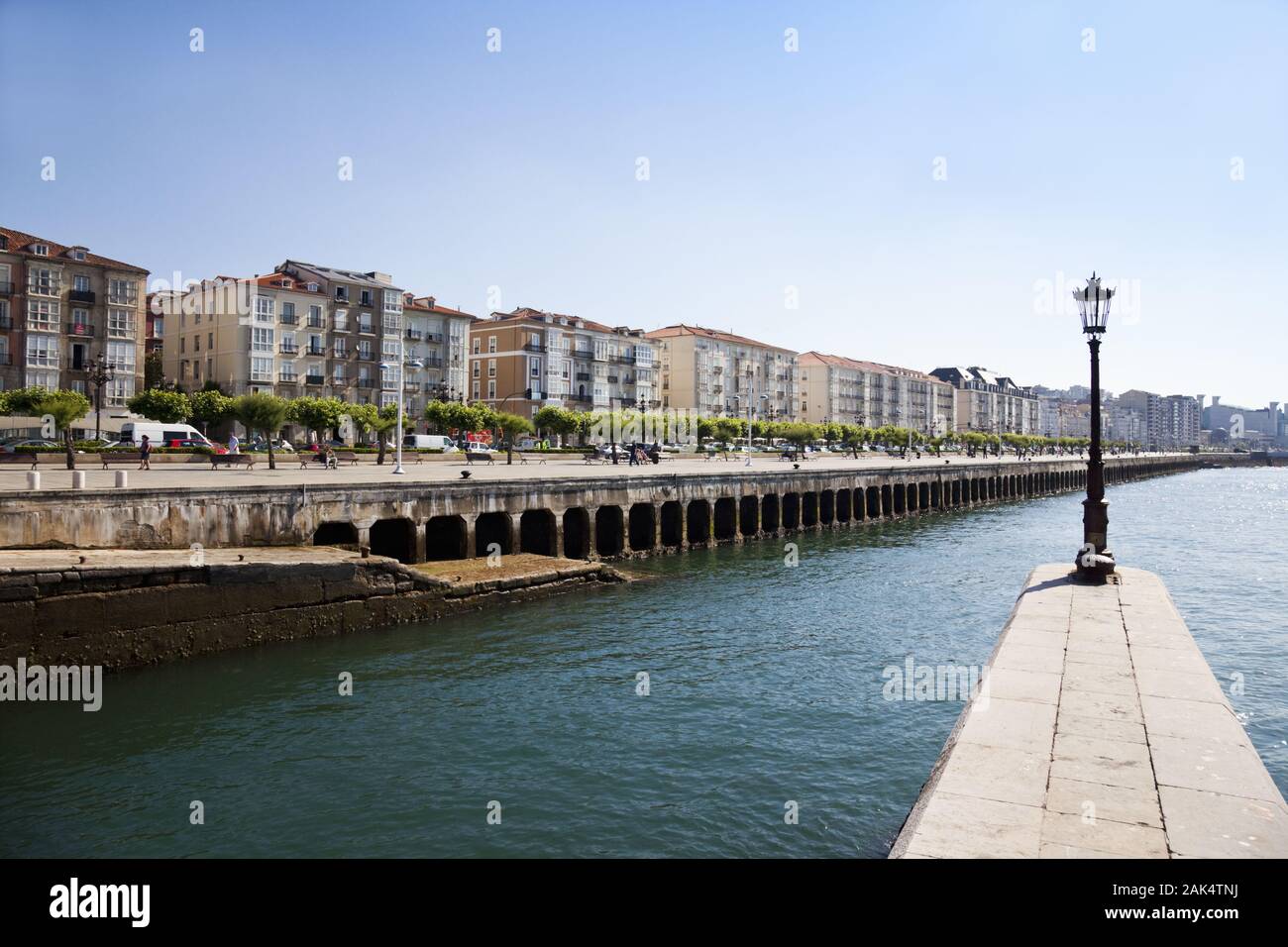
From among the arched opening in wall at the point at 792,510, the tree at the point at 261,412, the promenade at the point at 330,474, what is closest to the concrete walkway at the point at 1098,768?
the promenade at the point at 330,474

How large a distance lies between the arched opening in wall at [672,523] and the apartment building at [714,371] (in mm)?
84273

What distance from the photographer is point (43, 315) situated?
7200 centimetres

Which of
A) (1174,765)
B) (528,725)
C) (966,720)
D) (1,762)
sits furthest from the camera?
(528,725)

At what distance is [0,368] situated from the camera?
230ft

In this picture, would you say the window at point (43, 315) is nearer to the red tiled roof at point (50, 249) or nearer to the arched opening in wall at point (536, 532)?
the red tiled roof at point (50, 249)

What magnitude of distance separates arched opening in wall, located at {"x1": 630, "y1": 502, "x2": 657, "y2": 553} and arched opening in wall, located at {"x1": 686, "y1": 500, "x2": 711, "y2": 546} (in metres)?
2.44

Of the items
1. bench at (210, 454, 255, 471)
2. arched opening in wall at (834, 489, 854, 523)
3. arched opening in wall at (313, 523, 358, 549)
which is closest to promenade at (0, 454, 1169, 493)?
bench at (210, 454, 255, 471)

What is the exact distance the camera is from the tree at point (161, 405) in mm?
62062

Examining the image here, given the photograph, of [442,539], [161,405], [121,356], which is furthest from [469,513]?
[121,356]

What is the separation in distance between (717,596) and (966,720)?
1809cm
